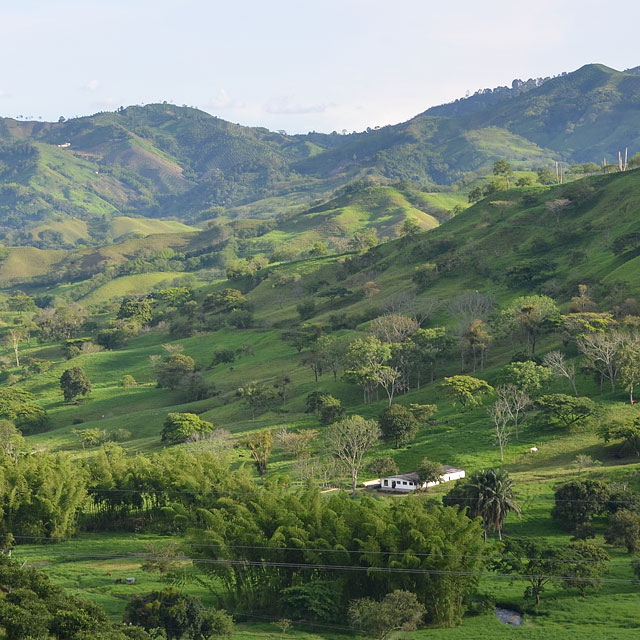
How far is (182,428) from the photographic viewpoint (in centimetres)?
9675

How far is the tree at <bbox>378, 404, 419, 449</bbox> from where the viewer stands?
8288 centimetres

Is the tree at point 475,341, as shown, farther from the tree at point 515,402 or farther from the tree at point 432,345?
the tree at point 515,402

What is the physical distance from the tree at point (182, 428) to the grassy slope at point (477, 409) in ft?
10.2

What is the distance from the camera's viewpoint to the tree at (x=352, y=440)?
75375 millimetres

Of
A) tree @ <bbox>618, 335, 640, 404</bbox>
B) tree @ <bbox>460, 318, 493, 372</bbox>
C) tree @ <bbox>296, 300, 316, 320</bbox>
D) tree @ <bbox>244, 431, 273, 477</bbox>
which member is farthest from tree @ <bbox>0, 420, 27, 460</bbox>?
tree @ <bbox>296, 300, 316, 320</bbox>

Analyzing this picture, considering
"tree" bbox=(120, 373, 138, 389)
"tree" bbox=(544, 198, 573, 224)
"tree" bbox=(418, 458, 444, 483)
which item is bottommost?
"tree" bbox=(418, 458, 444, 483)

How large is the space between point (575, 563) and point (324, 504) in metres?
16.2

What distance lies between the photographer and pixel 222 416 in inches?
4360

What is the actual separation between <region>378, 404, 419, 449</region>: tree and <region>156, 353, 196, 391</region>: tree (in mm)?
57905

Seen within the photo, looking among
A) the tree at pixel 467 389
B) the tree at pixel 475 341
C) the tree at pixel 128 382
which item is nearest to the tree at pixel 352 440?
the tree at pixel 467 389

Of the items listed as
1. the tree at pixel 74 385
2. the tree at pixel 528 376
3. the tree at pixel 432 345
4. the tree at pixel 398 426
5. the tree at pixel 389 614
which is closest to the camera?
the tree at pixel 389 614

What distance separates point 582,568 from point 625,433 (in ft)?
79.2

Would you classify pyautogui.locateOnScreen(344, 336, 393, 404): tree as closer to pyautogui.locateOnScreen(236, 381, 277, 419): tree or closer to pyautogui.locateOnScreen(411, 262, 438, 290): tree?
pyautogui.locateOnScreen(236, 381, 277, 419): tree

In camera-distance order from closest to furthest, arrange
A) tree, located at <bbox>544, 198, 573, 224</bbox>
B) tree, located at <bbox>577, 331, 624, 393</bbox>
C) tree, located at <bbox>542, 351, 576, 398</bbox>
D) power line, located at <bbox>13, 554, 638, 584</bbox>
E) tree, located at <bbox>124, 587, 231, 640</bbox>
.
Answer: tree, located at <bbox>124, 587, 231, 640</bbox>
power line, located at <bbox>13, 554, 638, 584</bbox>
tree, located at <bbox>577, 331, 624, 393</bbox>
tree, located at <bbox>542, 351, 576, 398</bbox>
tree, located at <bbox>544, 198, 573, 224</bbox>
